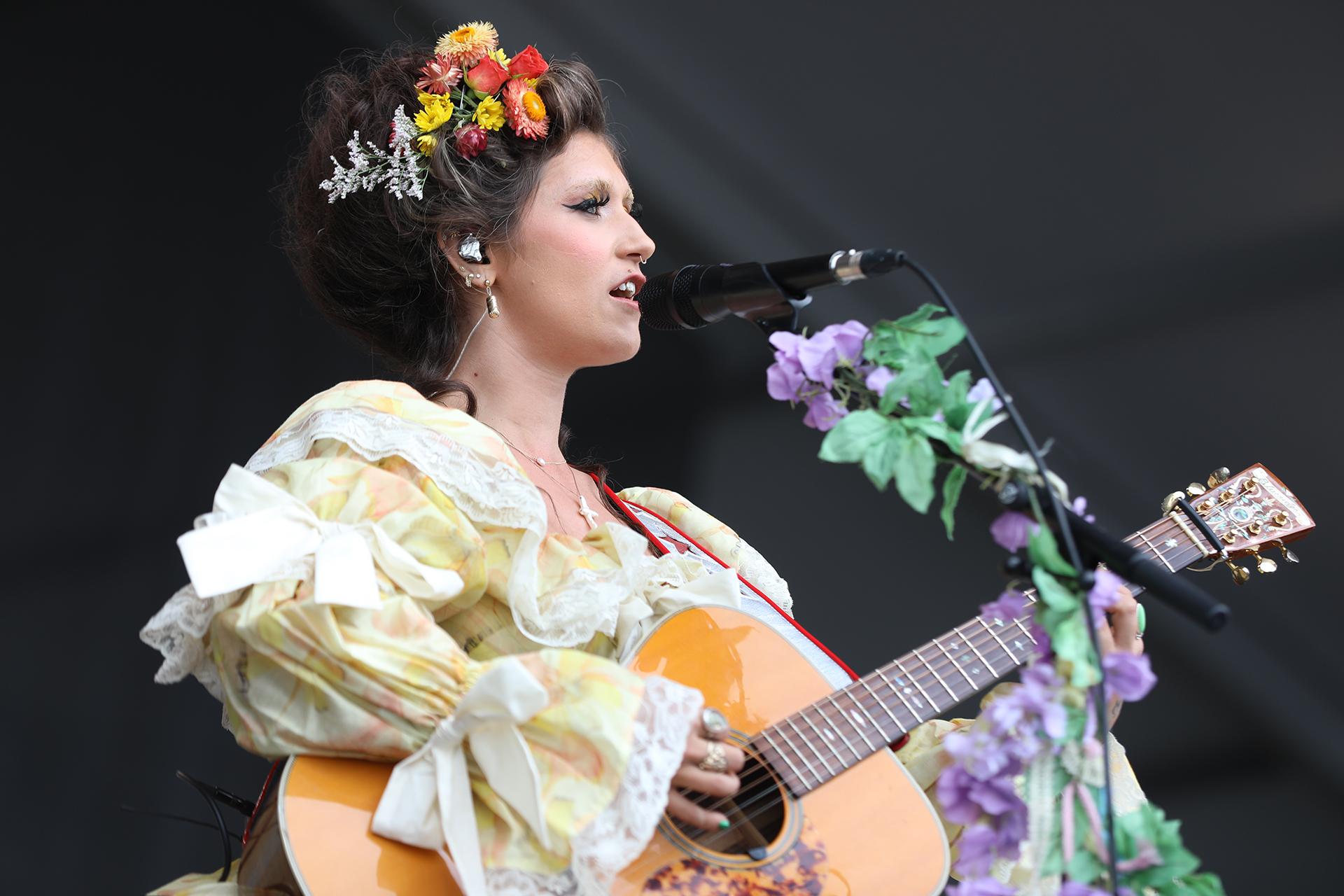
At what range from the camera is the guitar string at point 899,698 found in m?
1.43

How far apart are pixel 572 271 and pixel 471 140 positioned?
28cm

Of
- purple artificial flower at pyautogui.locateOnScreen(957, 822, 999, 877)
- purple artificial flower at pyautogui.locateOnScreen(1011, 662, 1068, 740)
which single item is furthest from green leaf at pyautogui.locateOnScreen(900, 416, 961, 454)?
purple artificial flower at pyautogui.locateOnScreen(957, 822, 999, 877)

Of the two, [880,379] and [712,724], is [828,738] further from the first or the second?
[880,379]

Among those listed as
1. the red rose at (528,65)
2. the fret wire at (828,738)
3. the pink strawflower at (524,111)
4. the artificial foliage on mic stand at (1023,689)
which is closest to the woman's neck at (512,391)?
the pink strawflower at (524,111)

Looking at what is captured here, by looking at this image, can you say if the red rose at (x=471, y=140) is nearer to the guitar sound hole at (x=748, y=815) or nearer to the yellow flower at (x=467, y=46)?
the yellow flower at (x=467, y=46)

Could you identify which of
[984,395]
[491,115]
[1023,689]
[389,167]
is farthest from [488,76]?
[1023,689]

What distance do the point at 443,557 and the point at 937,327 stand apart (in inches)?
26.0

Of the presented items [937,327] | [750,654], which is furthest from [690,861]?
[937,327]

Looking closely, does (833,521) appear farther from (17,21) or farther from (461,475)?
(17,21)

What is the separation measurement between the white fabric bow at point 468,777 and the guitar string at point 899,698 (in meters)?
0.30

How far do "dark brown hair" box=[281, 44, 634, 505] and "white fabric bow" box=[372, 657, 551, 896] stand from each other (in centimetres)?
75

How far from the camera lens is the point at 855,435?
1072mm

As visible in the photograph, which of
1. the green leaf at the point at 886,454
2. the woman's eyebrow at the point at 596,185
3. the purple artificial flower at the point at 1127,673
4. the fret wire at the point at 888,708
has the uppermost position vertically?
the woman's eyebrow at the point at 596,185

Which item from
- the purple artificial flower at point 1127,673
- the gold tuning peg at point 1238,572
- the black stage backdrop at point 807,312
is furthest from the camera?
the black stage backdrop at point 807,312
